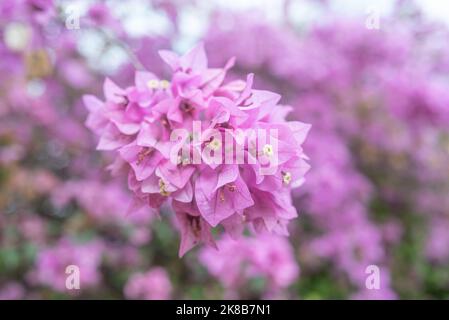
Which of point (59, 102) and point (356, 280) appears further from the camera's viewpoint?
point (59, 102)

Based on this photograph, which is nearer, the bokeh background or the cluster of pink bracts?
the cluster of pink bracts

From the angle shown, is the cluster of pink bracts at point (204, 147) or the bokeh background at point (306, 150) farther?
the bokeh background at point (306, 150)

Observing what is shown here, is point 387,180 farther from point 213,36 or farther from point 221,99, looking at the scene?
point 221,99

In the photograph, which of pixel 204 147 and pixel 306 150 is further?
pixel 306 150
